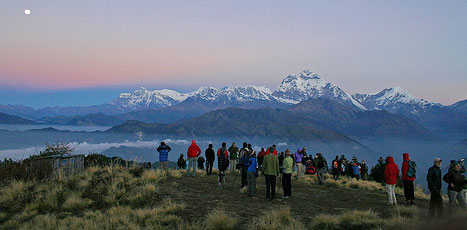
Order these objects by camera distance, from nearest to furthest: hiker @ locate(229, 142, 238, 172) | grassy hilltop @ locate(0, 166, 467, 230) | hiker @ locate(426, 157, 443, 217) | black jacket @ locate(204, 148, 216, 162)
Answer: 1. grassy hilltop @ locate(0, 166, 467, 230)
2. hiker @ locate(426, 157, 443, 217)
3. black jacket @ locate(204, 148, 216, 162)
4. hiker @ locate(229, 142, 238, 172)

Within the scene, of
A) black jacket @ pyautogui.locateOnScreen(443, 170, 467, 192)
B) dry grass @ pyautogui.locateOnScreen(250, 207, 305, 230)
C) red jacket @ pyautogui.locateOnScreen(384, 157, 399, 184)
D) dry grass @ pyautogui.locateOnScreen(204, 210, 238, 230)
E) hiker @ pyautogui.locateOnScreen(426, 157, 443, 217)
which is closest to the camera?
dry grass @ pyautogui.locateOnScreen(250, 207, 305, 230)

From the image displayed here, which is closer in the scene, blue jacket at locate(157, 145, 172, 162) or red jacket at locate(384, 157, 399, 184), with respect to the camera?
red jacket at locate(384, 157, 399, 184)

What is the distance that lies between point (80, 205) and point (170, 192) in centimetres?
379

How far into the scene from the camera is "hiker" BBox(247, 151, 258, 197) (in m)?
14.2

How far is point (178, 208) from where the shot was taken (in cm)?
1155

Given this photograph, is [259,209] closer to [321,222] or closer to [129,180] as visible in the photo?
[321,222]

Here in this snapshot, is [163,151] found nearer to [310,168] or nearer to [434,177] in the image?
[310,168]

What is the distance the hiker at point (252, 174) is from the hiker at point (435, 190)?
252 inches

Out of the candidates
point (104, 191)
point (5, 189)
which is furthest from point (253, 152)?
point (5, 189)

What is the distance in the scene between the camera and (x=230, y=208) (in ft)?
39.8

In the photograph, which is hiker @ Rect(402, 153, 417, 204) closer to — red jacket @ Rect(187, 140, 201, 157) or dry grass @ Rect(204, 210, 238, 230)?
dry grass @ Rect(204, 210, 238, 230)

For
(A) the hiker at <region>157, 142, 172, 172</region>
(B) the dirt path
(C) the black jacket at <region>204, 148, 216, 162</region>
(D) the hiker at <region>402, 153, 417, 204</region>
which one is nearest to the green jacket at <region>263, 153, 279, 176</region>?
(B) the dirt path

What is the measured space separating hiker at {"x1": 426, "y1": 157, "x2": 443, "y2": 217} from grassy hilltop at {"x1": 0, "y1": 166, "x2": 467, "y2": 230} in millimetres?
442

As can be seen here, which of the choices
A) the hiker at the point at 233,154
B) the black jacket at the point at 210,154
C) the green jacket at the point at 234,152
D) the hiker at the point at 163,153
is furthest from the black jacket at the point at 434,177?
the hiker at the point at 163,153
